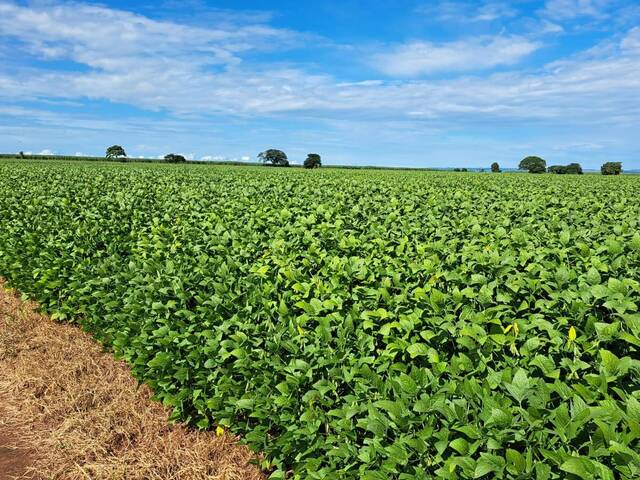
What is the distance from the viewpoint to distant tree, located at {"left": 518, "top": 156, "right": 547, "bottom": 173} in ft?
310

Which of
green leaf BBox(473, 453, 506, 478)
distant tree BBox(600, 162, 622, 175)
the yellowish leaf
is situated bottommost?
green leaf BBox(473, 453, 506, 478)

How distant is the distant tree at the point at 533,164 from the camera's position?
94.4 meters

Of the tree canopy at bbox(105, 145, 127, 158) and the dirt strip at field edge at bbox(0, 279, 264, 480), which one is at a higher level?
the tree canopy at bbox(105, 145, 127, 158)

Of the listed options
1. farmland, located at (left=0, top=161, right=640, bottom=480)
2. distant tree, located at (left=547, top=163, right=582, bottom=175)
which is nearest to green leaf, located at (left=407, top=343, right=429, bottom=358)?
farmland, located at (left=0, top=161, right=640, bottom=480)

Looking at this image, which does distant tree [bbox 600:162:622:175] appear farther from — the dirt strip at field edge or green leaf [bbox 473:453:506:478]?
green leaf [bbox 473:453:506:478]

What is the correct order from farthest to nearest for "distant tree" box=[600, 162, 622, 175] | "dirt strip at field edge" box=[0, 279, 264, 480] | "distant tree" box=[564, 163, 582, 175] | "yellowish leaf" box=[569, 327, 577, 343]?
"distant tree" box=[564, 163, 582, 175], "distant tree" box=[600, 162, 622, 175], "dirt strip at field edge" box=[0, 279, 264, 480], "yellowish leaf" box=[569, 327, 577, 343]

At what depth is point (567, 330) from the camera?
111 inches

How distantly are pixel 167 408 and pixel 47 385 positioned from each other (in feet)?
5.09

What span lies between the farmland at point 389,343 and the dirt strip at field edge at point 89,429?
247 millimetres

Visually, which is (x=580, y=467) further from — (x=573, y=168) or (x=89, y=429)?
(x=573, y=168)

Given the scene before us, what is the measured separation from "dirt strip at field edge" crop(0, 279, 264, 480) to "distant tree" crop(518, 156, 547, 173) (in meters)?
98.2

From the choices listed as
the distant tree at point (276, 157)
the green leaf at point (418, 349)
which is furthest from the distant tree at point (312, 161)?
the green leaf at point (418, 349)

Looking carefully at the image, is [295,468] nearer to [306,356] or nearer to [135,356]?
[306,356]

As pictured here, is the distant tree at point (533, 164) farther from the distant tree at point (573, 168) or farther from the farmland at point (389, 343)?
the farmland at point (389, 343)
